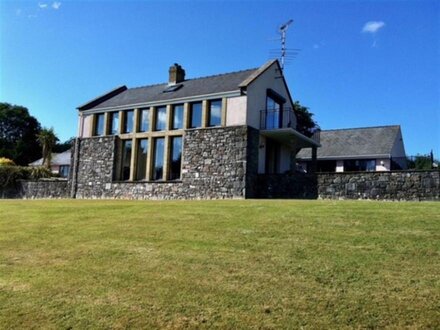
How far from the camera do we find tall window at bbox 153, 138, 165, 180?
23.3 metres

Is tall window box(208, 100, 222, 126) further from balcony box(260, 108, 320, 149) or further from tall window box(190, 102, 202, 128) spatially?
balcony box(260, 108, 320, 149)

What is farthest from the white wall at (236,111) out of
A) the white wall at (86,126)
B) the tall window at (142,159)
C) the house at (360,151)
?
the house at (360,151)

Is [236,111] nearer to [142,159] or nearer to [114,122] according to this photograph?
[142,159]

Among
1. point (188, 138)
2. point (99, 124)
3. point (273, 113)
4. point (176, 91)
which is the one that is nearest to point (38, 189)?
point (99, 124)

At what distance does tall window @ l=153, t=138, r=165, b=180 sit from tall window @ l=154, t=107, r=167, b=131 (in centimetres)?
68

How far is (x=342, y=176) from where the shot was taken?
1784cm

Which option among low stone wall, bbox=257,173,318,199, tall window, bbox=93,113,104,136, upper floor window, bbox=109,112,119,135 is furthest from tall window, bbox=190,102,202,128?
tall window, bbox=93,113,104,136

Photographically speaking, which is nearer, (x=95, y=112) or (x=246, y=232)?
(x=246, y=232)

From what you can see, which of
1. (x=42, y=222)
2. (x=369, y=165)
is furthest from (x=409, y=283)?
(x=369, y=165)

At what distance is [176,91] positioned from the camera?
2470 cm

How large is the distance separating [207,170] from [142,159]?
5.10m

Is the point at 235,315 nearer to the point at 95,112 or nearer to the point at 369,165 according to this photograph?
the point at 95,112

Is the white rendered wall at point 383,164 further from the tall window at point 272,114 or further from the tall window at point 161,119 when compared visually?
the tall window at point 161,119

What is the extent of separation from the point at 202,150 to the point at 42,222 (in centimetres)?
1150
